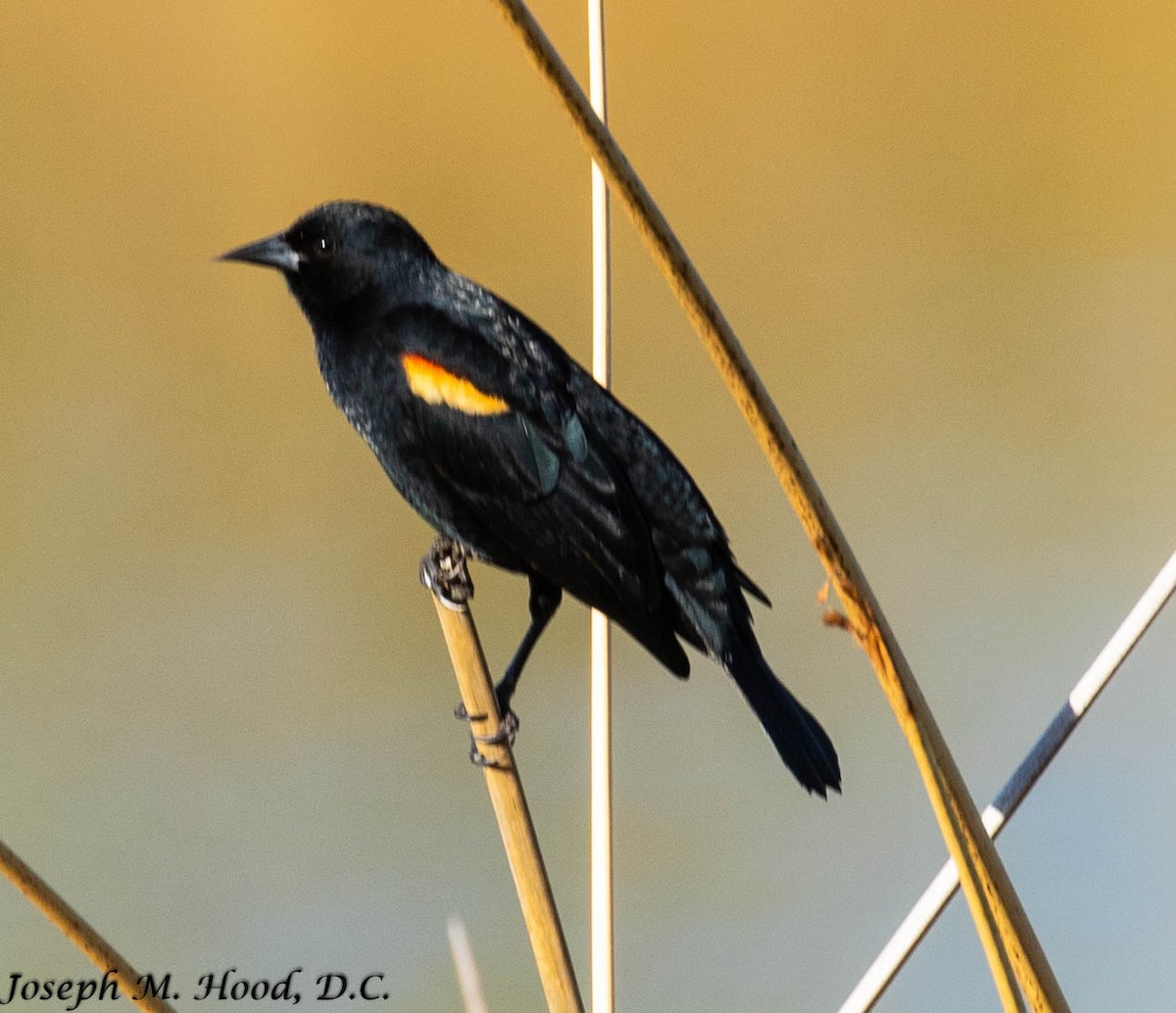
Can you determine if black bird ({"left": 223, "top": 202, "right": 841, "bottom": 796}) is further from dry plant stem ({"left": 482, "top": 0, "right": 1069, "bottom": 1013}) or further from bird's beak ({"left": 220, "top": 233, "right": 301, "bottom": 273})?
dry plant stem ({"left": 482, "top": 0, "right": 1069, "bottom": 1013})

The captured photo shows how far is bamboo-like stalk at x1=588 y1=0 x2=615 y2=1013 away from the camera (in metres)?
1.15

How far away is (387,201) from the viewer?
5.27 ft

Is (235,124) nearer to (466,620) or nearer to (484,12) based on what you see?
(484,12)

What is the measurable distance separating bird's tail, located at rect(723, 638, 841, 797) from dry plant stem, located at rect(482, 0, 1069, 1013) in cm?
13

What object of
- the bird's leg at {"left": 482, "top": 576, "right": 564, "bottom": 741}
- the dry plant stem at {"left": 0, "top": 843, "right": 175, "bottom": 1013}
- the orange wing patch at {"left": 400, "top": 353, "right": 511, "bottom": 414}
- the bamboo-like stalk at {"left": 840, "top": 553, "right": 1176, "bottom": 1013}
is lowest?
the bamboo-like stalk at {"left": 840, "top": 553, "right": 1176, "bottom": 1013}

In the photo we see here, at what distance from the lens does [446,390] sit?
4.01 ft

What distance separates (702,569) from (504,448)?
0.21 meters

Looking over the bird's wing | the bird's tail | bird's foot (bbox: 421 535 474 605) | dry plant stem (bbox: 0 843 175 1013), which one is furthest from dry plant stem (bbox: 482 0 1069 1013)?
dry plant stem (bbox: 0 843 175 1013)

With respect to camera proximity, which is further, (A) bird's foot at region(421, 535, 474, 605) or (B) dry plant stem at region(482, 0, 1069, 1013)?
(A) bird's foot at region(421, 535, 474, 605)

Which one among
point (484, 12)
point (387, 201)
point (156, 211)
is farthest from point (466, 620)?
point (484, 12)

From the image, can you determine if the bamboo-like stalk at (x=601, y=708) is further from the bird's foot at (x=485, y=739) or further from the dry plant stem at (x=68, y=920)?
the dry plant stem at (x=68, y=920)

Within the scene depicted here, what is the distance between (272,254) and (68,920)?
0.59m

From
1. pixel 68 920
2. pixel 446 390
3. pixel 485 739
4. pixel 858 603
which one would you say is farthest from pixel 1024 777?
pixel 68 920

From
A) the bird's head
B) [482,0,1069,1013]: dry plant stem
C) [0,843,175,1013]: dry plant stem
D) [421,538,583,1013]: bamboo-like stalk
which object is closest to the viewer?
[482,0,1069,1013]: dry plant stem
